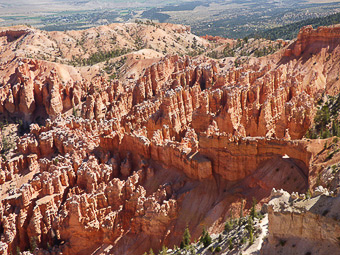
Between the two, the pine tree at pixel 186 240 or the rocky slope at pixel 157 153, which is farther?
the rocky slope at pixel 157 153

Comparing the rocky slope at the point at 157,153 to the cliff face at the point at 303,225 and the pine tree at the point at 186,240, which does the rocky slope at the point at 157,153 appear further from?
the cliff face at the point at 303,225

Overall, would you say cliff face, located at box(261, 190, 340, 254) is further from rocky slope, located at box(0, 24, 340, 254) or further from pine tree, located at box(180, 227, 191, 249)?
pine tree, located at box(180, 227, 191, 249)

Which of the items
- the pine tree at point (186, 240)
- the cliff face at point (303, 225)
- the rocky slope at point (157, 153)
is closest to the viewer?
→ the cliff face at point (303, 225)

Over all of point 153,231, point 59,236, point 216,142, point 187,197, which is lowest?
point 59,236

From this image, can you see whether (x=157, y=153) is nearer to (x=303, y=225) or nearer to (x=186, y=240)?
(x=186, y=240)

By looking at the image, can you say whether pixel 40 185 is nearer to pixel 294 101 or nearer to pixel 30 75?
pixel 294 101

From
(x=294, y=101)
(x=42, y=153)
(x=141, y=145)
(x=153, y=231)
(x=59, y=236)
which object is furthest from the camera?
(x=42, y=153)

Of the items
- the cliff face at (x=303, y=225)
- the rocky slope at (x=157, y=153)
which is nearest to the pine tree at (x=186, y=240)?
A: the rocky slope at (x=157, y=153)


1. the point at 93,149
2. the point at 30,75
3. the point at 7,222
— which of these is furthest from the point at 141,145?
the point at 30,75
